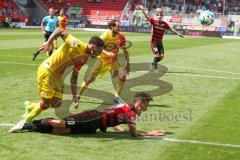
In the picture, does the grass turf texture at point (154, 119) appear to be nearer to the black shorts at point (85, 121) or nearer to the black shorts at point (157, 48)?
the black shorts at point (85, 121)

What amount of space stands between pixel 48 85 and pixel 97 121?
3.60 ft

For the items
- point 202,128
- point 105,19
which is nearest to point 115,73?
point 202,128

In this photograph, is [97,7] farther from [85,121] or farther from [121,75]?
[85,121]

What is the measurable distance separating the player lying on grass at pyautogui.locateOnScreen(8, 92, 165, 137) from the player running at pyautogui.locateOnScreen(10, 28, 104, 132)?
29 centimetres

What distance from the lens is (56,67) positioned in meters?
9.07

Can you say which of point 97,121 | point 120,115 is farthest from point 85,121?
point 120,115

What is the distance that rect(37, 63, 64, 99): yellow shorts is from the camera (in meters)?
8.80

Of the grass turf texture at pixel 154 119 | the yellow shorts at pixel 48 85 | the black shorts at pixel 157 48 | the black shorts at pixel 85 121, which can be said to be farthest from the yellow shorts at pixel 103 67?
the black shorts at pixel 157 48

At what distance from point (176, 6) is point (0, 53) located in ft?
168

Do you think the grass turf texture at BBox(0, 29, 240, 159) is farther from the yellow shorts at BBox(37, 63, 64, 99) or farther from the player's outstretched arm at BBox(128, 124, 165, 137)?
the yellow shorts at BBox(37, 63, 64, 99)

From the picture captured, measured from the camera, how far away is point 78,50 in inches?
359

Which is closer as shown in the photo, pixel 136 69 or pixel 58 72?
pixel 58 72

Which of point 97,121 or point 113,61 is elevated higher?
point 113,61

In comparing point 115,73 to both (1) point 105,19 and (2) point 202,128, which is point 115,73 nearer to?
(2) point 202,128
